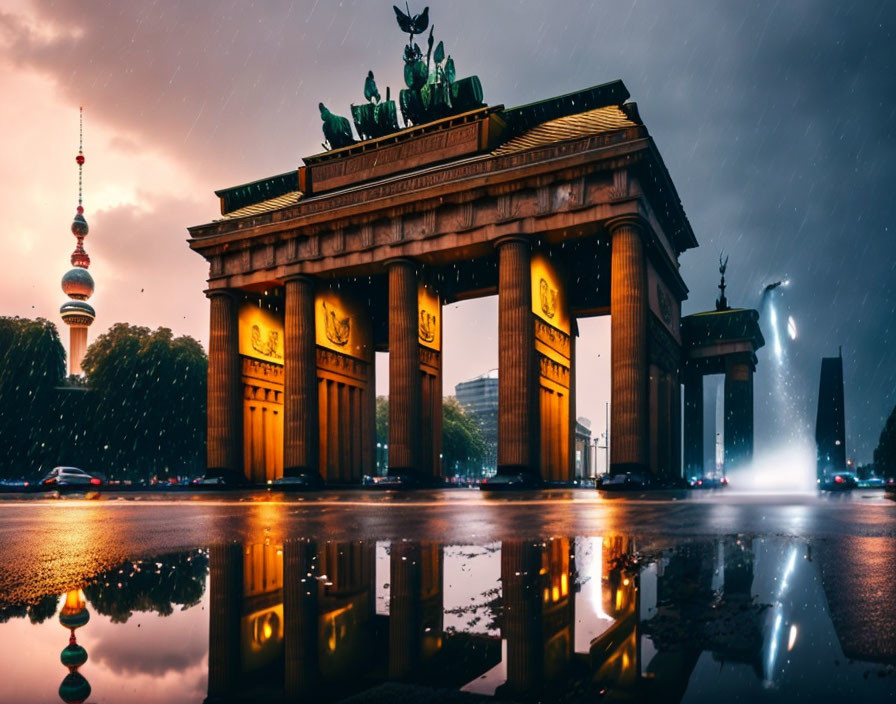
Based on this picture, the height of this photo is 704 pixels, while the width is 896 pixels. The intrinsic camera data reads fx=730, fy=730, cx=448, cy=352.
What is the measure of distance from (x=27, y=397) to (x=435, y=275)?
103 ft

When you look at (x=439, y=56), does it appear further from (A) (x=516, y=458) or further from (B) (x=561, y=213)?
(A) (x=516, y=458)

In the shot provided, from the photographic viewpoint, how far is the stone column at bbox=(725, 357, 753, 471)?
45.6 meters

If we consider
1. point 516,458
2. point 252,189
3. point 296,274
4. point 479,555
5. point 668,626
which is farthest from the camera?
point 252,189

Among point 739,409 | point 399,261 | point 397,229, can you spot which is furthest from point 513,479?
point 739,409

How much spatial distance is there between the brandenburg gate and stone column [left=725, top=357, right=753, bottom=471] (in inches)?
135

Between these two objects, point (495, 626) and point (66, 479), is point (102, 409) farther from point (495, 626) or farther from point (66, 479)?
point (495, 626)

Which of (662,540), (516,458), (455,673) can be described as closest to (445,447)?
(516,458)

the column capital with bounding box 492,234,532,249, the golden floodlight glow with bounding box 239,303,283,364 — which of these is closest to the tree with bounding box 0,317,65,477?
the golden floodlight glow with bounding box 239,303,283,364

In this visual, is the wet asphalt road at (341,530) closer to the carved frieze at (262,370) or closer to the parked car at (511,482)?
the parked car at (511,482)

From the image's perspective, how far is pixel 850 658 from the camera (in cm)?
271

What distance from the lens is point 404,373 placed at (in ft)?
116

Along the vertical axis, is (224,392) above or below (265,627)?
above

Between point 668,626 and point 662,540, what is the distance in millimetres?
4461

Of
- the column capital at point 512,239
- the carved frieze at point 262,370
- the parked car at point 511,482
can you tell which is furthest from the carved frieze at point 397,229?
the parked car at point 511,482
